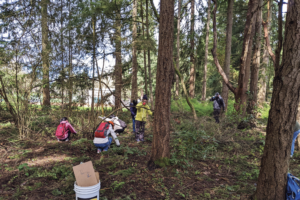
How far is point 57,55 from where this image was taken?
8703 mm

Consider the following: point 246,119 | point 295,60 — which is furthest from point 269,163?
point 246,119

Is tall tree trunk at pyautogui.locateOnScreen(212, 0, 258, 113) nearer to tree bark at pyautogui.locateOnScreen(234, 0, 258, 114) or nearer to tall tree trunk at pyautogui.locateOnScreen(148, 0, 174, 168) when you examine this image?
tree bark at pyautogui.locateOnScreen(234, 0, 258, 114)

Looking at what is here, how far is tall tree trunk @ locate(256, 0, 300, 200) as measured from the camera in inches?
109

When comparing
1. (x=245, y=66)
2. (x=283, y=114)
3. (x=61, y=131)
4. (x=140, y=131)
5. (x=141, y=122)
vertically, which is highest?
(x=245, y=66)

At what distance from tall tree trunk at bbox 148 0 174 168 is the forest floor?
29.1 inches

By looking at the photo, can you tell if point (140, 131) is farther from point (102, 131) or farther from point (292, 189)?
point (292, 189)

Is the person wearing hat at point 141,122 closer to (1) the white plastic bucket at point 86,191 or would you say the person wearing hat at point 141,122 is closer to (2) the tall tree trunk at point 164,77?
(2) the tall tree trunk at point 164,77

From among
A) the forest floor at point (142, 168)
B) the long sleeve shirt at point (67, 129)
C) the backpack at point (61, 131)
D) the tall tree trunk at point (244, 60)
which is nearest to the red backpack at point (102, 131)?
the forest floor at point (142, 168)

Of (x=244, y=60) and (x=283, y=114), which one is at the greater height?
(x=244, y=60)

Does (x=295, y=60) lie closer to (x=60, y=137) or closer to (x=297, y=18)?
(x=297, y=18)

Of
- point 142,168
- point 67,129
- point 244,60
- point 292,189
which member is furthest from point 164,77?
point 244,60

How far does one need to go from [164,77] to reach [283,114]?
103 inches

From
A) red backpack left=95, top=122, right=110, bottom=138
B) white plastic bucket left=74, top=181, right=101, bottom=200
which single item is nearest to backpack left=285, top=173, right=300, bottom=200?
white plastic bucket left=74, top=181, right=101, bottom=200

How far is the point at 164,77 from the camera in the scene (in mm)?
4652
